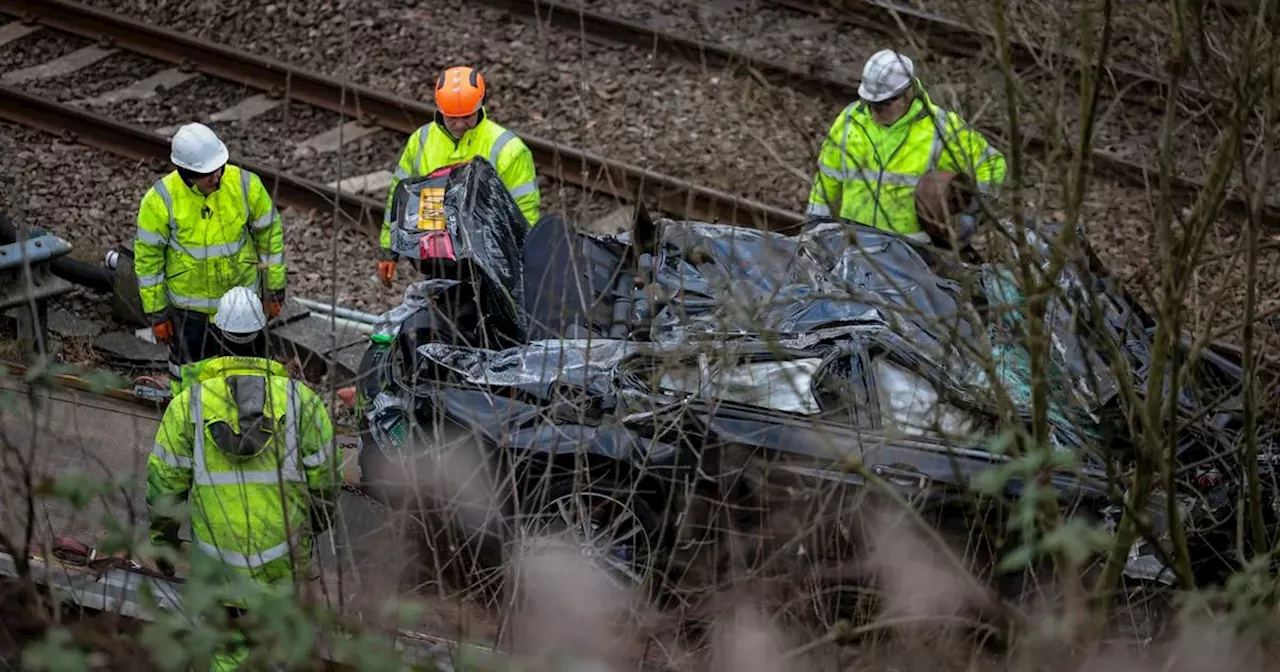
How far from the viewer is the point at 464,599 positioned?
4.54 meters

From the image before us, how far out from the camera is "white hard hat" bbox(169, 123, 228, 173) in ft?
24.4

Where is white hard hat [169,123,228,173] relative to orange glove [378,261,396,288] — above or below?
above

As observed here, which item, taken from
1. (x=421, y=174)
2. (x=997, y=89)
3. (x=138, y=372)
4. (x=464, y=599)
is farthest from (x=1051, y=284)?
(x=138, y=372)

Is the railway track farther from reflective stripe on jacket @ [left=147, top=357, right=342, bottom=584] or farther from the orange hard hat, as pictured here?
reflective stripe on jacket @ [left=147, top=357, right=342, bottom=584]

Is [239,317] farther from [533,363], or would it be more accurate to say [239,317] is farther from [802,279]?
[802,279]

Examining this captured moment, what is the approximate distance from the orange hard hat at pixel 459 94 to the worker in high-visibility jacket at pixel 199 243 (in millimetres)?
1142

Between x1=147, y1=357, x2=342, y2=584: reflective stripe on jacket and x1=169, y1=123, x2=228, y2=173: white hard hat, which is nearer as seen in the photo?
x1=147, y1=357, x2=342, y2=584: reflective stripe on jacket

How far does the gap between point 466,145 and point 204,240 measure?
1.56 meters

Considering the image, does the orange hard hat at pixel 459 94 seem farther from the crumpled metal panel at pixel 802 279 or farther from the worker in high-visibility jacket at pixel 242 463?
the worker in high-visibility jacket at pixel 242 463

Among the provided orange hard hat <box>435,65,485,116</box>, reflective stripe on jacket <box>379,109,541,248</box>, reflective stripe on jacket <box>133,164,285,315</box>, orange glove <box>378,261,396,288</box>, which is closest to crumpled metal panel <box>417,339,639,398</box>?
orange glove <box>378,261,396,288</box>

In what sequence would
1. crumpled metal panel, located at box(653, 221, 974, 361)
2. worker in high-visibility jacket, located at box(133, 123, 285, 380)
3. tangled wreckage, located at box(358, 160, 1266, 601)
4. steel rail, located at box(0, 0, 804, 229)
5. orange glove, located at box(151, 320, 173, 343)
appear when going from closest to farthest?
tangled wreckage, located at box(358, 160, 1266, 601)
crumpled metal panel, located at box(653, 221, 974, 361)
worker in high-visibility jacket, located at box(133, 123, 285, 380)
orange glove, located at box(151, 320, 173, 343)
steel rail, located at box(0, 0, 804, 229)

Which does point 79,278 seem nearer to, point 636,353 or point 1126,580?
point 636,353

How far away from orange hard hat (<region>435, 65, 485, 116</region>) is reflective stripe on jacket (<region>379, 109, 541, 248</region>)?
117mm

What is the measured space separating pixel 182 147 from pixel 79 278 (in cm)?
180
